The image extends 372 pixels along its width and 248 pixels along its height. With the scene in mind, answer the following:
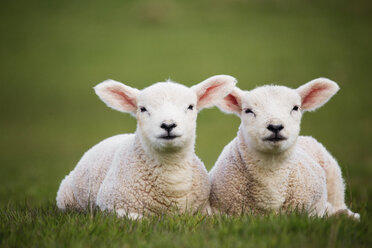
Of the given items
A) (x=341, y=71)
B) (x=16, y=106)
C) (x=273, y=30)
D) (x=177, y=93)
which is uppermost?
(x=273, y=30)

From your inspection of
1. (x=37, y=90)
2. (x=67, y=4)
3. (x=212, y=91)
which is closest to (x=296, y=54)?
(x=37, y=90)

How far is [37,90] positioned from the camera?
87.5 feet

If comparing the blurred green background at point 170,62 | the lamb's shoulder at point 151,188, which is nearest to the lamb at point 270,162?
the lamb's shoulder at point 151,188

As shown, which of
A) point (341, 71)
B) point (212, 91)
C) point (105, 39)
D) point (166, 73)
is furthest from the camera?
point (105, 39)

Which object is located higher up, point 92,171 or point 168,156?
point 168,156

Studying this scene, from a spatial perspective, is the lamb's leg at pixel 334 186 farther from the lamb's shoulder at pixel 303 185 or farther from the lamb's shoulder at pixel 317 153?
the lamb's shoulder at pixel 303 185

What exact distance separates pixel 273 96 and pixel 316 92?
2.22 ft

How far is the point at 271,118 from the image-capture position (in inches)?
185

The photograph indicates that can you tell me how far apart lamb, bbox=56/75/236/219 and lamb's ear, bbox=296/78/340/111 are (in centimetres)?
81

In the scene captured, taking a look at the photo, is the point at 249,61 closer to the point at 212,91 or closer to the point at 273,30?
the point at 273,30

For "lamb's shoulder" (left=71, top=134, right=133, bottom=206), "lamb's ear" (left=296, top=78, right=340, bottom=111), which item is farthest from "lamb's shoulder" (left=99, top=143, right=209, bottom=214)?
"lamb's ear" (left=296, top=78, right=340, bottom=111)

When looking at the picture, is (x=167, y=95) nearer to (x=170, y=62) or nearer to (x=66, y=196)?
(x=66, y=196)

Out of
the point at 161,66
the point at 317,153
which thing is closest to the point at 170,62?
the point at 161,66

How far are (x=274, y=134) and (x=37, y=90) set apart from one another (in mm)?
23882
